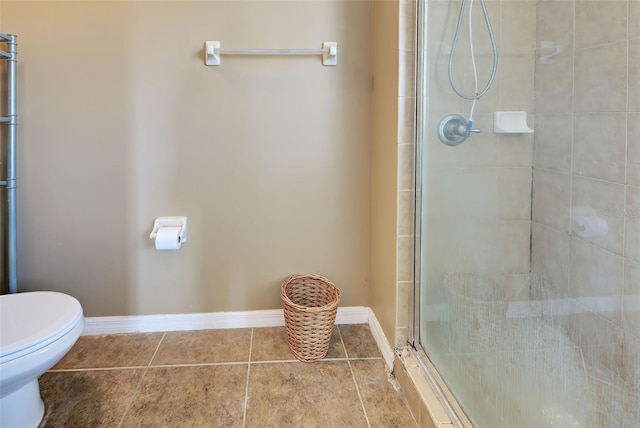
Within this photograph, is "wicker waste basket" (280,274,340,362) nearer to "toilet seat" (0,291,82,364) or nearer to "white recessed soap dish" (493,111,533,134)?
"toilet seat" (0,291,82,364)

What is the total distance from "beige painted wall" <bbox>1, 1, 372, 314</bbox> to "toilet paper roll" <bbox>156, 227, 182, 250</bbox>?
0.55 feet

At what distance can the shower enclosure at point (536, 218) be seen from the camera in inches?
47.9

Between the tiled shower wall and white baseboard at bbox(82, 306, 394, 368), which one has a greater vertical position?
the tiled shower wall

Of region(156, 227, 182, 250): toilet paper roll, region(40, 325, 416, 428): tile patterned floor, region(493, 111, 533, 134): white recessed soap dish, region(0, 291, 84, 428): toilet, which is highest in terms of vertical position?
region(493, 111, 533, 134): white recessed soap dish

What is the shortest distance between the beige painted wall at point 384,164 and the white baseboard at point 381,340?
3 cm

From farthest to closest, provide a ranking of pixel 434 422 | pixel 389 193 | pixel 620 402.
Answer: pixel 389 193, pixel 434 422, pixel 620 402

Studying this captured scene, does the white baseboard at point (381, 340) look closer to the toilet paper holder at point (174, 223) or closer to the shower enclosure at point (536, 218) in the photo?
the shower enclosure at point (536, 218)

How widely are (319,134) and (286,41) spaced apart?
0.45 meters

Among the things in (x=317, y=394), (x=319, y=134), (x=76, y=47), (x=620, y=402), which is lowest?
(x=317, y=394)

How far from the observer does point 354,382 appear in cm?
172

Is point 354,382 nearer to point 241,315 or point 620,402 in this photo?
point 241,315

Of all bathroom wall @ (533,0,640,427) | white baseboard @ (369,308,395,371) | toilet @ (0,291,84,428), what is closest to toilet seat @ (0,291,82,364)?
toilet @ (0,291,84,428)

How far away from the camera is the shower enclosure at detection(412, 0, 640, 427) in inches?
47.9

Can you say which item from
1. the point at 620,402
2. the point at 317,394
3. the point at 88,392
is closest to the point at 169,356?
the point at 88,392
